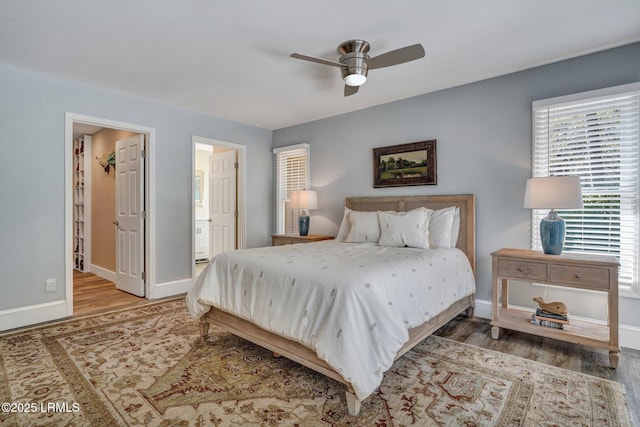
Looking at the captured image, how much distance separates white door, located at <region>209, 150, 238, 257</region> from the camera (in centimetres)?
530

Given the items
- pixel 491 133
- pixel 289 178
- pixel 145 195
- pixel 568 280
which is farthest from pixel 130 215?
pixel 568 280

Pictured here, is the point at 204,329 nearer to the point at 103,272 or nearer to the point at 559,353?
the point at 559,353

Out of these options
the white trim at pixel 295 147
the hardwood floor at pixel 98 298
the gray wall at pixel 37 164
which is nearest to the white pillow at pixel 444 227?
the white trim at pixel 295 147

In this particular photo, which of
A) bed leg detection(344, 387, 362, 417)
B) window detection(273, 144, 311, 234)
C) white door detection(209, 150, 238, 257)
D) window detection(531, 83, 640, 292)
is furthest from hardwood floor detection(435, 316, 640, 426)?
white door detection(209, 150, 238, 257)

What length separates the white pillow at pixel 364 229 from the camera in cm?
358

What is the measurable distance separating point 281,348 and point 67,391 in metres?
1.32

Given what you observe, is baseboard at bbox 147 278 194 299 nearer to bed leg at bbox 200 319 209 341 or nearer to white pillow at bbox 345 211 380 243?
bed leg at bbox 200 319 209 341

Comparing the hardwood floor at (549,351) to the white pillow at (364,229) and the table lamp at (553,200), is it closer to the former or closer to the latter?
the table lamp at (553,200)

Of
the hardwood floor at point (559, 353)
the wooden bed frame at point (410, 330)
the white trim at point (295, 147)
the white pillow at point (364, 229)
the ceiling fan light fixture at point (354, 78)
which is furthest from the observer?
the white trim at point (295, 147)

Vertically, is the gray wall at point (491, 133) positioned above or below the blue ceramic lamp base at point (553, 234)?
above

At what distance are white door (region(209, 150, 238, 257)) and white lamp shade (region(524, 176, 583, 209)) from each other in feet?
13.3

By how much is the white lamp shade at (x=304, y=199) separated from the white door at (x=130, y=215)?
6.50 ft

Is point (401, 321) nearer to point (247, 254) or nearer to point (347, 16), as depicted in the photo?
point (247, 254)

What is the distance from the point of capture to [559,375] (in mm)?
2209
